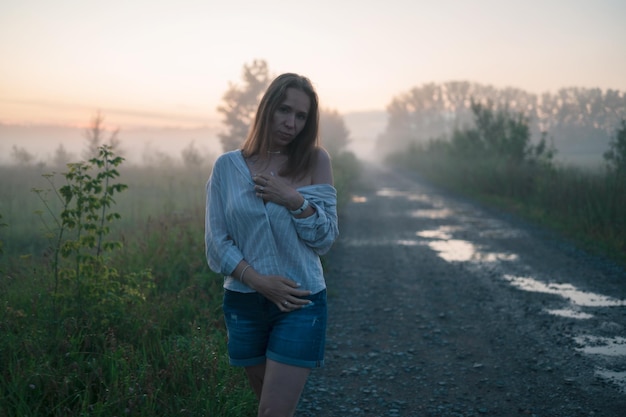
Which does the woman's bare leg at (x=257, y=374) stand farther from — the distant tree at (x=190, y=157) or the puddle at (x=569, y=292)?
the distant tree at (x=190, y=157)

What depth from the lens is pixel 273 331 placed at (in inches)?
89.6

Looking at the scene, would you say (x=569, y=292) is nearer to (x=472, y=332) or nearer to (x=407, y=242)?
(x=472, y=332)

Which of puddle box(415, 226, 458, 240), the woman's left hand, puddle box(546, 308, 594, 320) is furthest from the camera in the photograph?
puddle box(415, 226, 458, 240)

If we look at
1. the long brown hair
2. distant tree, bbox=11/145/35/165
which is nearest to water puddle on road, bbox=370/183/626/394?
the long brown hair

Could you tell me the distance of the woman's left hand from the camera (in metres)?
2.29

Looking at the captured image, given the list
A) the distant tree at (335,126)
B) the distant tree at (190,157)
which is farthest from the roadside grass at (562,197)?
the distant tree at (335,126)

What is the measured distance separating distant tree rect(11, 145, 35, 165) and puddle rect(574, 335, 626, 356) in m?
12.5

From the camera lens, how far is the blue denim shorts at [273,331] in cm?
220

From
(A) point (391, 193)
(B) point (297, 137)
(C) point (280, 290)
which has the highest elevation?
(B) point (297, 137)

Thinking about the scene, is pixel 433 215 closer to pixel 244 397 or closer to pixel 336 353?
pixel 336 353

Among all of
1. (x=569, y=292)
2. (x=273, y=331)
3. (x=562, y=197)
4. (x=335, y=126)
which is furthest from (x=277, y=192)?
(x=335, y=126)

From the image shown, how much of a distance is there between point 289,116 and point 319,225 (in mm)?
559

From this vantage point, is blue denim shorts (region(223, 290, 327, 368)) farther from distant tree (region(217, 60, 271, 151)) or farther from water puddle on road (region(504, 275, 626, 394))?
distant tree (region(217, 60, 271, 151))

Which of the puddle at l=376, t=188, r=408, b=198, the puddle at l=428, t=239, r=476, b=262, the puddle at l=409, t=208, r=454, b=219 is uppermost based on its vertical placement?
the puddle at l=428, t=239, r=476, b=262
